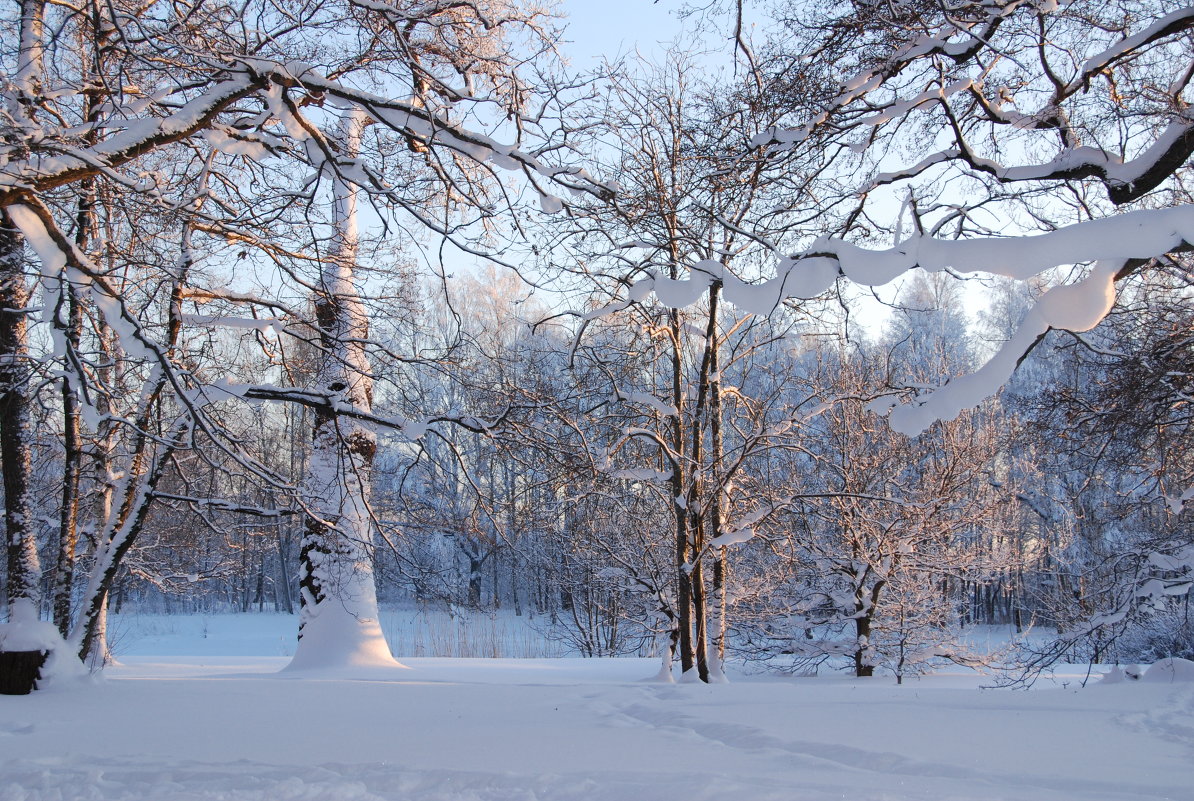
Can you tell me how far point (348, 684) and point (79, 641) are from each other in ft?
8.59

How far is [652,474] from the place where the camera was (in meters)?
7.96

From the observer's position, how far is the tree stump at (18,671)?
573cm

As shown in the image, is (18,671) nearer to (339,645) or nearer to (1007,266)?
(339,645)

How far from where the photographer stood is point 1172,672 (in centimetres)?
586

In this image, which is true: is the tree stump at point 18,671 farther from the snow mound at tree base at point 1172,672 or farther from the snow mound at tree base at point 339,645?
the snow mound at tree base at point 1172,672

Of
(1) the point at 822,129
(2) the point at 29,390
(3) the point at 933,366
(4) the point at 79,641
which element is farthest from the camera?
(3) the point at 933,366

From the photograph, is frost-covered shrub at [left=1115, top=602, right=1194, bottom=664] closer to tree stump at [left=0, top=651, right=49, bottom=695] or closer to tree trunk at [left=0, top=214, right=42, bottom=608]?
tree stump at [left=0, top=651, right=49, bottom=695]

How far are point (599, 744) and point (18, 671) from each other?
4750 millimetres

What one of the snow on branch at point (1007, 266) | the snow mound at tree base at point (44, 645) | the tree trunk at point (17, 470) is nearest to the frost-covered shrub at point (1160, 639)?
the snow on branch at point (1007, 266)

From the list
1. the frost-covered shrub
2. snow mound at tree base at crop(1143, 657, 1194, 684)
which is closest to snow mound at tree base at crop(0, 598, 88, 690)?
snow mound at tree base at crop(1143, 657, 1194, 684)

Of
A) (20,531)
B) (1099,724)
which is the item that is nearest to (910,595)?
(1099,724)

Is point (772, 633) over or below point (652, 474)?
below

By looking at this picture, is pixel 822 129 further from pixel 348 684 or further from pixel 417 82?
pixel 348 684

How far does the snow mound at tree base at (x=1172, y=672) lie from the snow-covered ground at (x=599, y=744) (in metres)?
0.37
